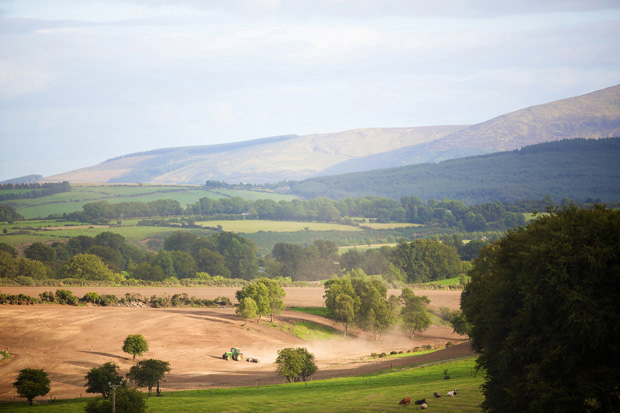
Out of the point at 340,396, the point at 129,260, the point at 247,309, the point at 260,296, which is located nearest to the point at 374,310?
the point at 260,296

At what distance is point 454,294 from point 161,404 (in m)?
80.3

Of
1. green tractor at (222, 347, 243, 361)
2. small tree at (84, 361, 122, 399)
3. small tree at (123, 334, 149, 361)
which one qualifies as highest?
small tree at (84, 361, 122, 399)

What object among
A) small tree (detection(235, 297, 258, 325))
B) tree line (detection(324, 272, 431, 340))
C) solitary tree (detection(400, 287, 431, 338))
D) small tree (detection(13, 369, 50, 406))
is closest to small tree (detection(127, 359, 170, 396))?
small tree (detection(13, 369, 50, 406))

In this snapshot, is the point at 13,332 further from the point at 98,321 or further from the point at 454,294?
the point at 454,294

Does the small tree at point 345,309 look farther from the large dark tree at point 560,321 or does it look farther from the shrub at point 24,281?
the large dark tree at point 560,321

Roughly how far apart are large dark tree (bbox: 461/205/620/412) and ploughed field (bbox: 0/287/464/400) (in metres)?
30.8

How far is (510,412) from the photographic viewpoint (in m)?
25.6

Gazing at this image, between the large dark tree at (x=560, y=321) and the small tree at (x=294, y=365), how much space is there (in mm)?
25785

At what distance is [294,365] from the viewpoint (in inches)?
2004

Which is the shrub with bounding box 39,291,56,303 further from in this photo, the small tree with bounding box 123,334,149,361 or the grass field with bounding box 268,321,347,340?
the grass field with bounding box 268,321,347,340

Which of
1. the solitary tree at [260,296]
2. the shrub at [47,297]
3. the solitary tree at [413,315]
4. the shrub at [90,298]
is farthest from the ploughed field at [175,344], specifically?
the shrub at [90,298]

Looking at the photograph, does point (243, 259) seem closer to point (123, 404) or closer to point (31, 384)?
point (31, 384)

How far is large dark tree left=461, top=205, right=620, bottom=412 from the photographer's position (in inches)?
879

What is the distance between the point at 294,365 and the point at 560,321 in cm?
3092
